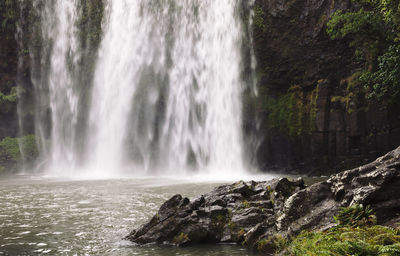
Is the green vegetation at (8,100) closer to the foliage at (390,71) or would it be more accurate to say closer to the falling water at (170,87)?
the falling water at (170,87)

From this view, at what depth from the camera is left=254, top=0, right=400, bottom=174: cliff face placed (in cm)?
1884

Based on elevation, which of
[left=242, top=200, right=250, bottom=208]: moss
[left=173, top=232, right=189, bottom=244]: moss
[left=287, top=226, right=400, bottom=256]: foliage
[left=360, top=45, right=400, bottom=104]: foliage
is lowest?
[left=173, top=232, right=189, bottom=244]: moss

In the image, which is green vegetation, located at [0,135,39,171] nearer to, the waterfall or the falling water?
the waterfall

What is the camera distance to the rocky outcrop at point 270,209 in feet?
15.9

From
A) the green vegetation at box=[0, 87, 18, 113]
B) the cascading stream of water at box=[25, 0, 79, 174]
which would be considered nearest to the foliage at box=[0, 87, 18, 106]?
the green vegetation at box=[0, 87, 18, 113]

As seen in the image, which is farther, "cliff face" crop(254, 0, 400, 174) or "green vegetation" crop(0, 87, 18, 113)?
"green vegetation" crop(0, 87, 18, 113)

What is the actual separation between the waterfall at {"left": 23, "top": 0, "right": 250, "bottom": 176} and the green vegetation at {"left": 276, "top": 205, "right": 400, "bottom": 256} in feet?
55.0

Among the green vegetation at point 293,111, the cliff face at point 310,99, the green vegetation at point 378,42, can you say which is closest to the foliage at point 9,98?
the cliff face at point 310,99

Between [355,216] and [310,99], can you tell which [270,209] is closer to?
[355,216]

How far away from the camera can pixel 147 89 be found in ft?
86.5

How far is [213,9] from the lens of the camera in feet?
79.0

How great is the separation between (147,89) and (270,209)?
69.5 feet

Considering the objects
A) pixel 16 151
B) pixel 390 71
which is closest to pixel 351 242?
pixel 390 71

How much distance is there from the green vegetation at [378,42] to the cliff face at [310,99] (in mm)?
1239
